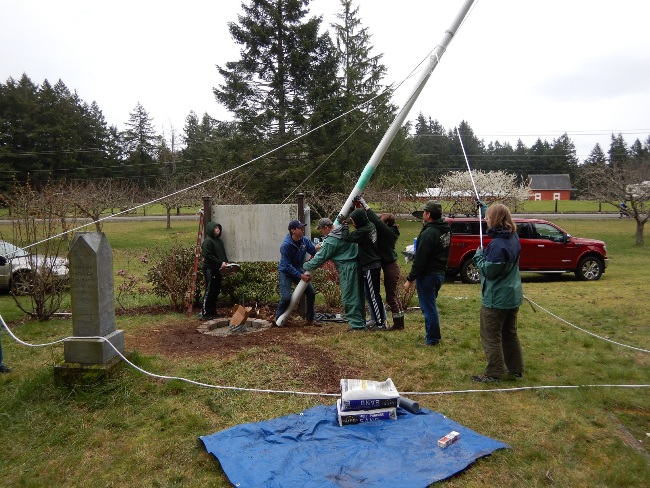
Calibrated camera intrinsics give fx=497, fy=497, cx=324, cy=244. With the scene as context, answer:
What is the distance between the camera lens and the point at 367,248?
24.1 feet

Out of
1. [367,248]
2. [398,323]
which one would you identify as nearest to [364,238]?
[367,248]

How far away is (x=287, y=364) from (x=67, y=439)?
242 centimetres

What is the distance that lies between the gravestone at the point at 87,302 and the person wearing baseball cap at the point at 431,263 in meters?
3.74

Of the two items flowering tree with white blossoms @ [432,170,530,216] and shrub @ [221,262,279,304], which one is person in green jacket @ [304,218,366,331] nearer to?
shrub @ [221,262,279,304]

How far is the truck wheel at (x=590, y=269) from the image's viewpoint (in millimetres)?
14477

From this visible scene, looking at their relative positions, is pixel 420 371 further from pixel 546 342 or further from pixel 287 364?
pixel 546 342

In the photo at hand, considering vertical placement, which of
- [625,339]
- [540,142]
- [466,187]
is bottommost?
[625,339]

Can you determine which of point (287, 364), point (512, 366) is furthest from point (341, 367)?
point (512, 366)

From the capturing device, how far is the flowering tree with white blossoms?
28.0 metres

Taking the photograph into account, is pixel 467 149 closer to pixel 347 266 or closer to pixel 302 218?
pixel 302 218

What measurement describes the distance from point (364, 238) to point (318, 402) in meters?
3.00

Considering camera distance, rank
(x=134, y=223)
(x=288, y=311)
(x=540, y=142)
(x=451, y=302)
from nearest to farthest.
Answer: (x=288, y=311), (x=451, y=302), (x=134, y=223), (x=540, y=142)

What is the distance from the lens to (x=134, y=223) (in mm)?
36812

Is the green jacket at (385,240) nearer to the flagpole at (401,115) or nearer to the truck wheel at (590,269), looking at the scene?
the flagpole at (401,115)
